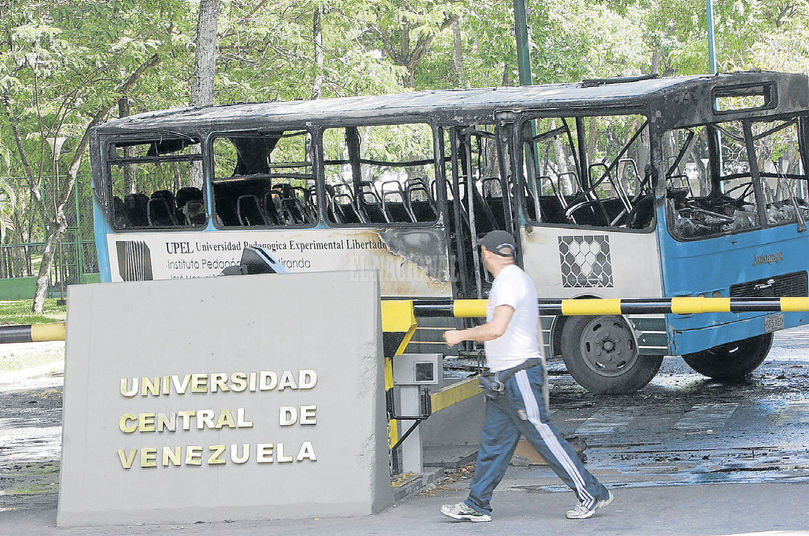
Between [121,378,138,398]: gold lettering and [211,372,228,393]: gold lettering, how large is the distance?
412 mm

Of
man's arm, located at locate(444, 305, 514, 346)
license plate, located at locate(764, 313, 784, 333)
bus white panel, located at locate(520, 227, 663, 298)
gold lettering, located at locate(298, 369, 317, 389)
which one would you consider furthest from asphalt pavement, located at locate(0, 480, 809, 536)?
license plate, located at locate(764, 313, 784, 333)

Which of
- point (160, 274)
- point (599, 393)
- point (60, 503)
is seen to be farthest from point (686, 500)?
point (160, 274)

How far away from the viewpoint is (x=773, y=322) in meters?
12.6

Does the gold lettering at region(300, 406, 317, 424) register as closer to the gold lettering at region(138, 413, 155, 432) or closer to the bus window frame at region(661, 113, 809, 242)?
the gold lettering at region(138, 413, 155, 432)

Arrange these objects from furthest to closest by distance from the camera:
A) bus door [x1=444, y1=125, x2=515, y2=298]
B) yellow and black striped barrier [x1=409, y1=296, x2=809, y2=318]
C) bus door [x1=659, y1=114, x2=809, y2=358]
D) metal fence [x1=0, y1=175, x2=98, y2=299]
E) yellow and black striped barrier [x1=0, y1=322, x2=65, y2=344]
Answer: metal fence [x1=0, y1=175, x2=98, y2=299] < bus door [x1=444, y1=125, x2=515, y2=298] < bus door [x1=659, y1=114, x2=809, y2=358] < yellow and black striped barrier [x1=0, y1=322, x2=65, y2=344] < yellow and black striped barrier [x1=409, y1=296, x2=809, y2=318]

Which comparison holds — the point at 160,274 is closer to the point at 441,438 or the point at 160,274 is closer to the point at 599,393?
the point at 599,393

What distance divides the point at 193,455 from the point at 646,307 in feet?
8.70

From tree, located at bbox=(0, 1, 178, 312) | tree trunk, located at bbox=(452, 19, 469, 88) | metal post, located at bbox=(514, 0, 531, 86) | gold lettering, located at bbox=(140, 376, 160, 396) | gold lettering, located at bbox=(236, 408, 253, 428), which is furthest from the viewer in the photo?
tree trunk, located at bbox=(452, 19, 469, 88)

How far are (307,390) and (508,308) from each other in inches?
45.7

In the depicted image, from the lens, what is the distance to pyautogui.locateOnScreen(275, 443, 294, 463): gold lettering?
7.11 meters

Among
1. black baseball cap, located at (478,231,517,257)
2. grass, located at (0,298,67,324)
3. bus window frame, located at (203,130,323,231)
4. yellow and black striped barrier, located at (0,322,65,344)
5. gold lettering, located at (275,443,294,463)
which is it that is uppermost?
bus window frame, located at (203,130,323,231)

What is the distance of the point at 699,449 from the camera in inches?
376

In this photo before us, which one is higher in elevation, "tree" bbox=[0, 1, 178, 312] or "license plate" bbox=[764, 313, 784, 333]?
"tree" bbox=[0, 1, 178, 312]

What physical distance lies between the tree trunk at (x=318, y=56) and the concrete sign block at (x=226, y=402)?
57.7ft
